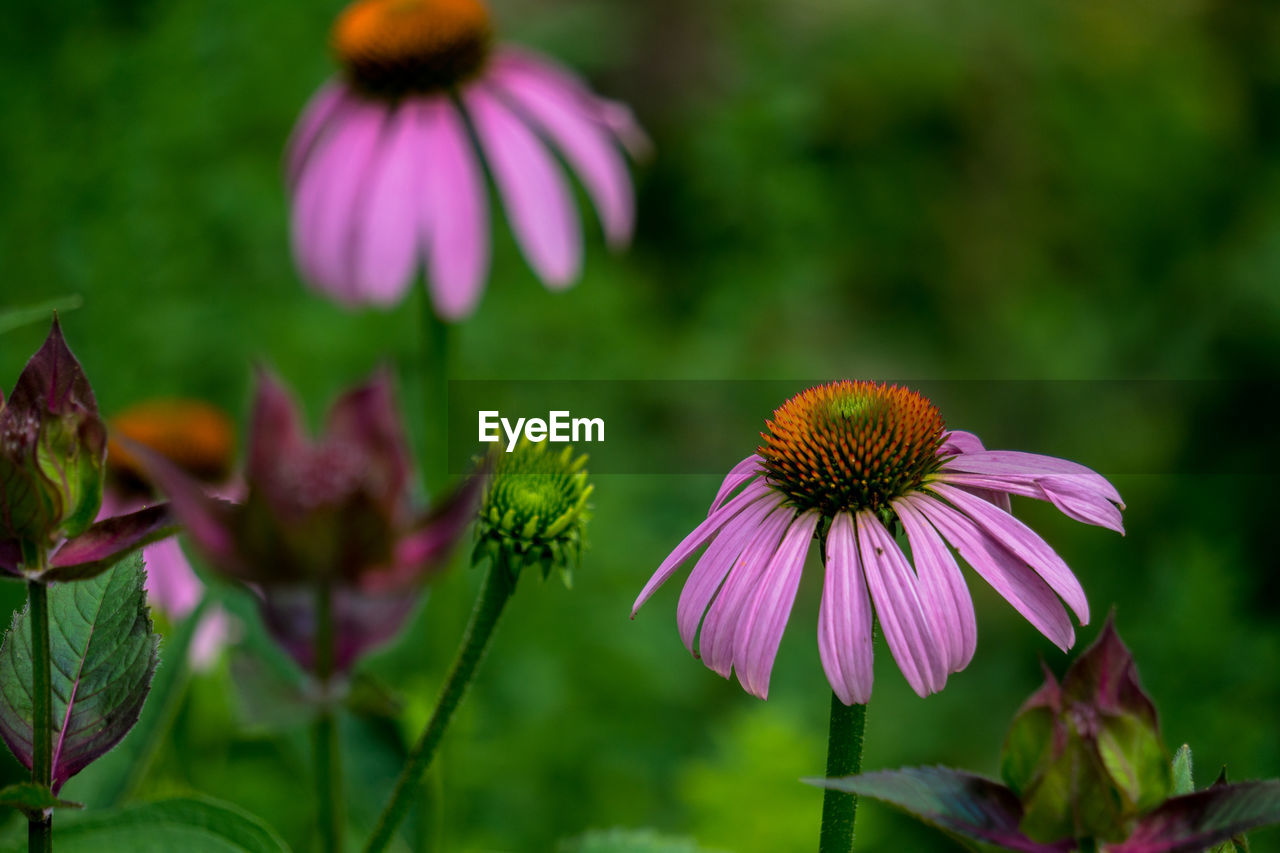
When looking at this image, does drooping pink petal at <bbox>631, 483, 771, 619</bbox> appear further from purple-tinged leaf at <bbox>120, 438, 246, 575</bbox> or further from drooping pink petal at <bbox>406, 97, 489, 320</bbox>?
drooping pink petal at <bbox>406, 97, 489, 320</bbox>

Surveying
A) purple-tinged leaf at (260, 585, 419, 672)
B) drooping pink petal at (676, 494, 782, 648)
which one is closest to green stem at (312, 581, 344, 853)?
purple-tinged leaf at (260, 585, 419, 672)

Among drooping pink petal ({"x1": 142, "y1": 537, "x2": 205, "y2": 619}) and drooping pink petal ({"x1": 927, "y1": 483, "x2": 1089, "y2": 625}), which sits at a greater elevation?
drooping pink petal ({"x1": 142, "y1": 537, "x2": 205, "y2": 619})

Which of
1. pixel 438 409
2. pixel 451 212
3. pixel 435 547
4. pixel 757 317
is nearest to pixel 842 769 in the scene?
pixel 435 547

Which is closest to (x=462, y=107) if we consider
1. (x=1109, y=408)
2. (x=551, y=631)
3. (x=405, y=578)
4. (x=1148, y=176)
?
(x=551, y=631)

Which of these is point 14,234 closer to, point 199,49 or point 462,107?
point 199,49

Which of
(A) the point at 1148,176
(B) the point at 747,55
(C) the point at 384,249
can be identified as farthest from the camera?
(A) the point at 1148,176

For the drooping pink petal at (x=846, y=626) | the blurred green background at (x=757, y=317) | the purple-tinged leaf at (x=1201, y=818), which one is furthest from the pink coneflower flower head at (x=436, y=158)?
the purple-tinged leaf at (x=1201, y=818)

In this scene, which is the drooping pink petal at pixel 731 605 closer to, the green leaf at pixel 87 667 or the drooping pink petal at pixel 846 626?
the drooping pink petal at pixel 846 626
